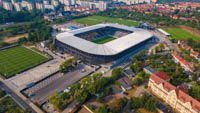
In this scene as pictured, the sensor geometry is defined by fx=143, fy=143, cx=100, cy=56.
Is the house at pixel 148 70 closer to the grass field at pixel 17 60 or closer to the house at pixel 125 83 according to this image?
the house at pixel 125 83

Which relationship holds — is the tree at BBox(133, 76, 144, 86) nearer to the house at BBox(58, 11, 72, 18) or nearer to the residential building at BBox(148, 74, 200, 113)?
the residential building at BBox(148, 74, 200, 113)

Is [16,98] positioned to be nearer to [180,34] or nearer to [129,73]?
[129,73]

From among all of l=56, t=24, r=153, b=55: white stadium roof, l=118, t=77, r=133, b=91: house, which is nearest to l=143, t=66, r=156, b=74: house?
l=118, t=77, r=133, b=91: house

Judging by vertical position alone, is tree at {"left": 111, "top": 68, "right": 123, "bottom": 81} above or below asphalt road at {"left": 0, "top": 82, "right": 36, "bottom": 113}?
above

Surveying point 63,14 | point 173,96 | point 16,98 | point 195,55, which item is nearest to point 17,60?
point 16,98

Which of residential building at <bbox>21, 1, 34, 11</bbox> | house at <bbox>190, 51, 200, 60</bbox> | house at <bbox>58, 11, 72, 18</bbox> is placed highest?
residential building at <bbox>21, 1, 34, 11</bbox>

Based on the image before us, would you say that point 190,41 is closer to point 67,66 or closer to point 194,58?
point 194,58
